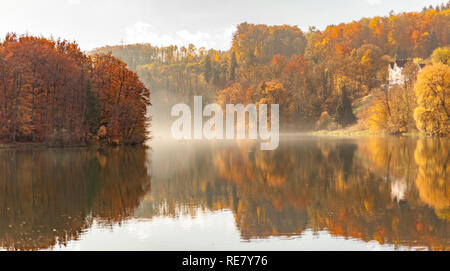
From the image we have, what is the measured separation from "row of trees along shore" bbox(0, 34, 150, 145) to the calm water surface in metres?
28.3

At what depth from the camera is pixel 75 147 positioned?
2149 inches

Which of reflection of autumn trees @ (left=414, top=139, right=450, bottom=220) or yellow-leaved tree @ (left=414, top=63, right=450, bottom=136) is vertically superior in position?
yellow-leaved tree @ (left=414, top=63, right=450, bottom=136)

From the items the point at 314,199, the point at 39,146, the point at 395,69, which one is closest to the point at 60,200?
the point at 314,199

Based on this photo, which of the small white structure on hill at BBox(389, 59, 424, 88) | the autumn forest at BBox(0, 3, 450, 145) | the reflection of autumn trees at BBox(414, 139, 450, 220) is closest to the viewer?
the reflection of autumn trees at BBox(414, 139, 450, 220)

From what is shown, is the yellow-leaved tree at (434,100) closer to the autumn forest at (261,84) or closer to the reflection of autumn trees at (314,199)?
the autumn forest at (261,84)

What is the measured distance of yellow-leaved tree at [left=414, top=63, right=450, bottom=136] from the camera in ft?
214

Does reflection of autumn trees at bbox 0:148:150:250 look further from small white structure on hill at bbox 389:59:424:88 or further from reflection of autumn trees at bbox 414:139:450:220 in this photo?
small white structure on hill at bbox 389:59:424:88

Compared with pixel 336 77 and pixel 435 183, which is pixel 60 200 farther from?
pixel 336 77

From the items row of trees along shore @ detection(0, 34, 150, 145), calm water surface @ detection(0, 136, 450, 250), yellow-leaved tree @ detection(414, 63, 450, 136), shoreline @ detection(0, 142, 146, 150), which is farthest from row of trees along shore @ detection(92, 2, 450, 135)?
calm water surface @ detection(0, 136, 450, 250)

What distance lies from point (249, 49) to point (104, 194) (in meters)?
152

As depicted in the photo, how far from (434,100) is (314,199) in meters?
55.3

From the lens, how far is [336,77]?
124 m

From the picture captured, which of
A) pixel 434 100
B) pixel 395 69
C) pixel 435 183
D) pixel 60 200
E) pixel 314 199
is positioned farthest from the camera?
pixel 395 69

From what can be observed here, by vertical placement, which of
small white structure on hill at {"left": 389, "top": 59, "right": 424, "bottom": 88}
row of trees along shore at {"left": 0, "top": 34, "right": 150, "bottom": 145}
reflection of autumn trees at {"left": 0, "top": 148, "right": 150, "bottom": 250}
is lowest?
reflection of autumn trees at {"left": 0, "top": 148, "right": 150, "bottom": 250}
